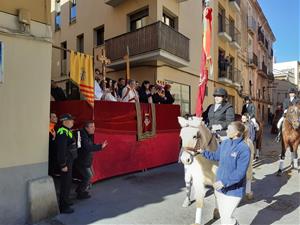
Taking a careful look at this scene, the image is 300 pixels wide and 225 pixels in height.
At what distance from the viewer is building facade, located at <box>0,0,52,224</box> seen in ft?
15.6

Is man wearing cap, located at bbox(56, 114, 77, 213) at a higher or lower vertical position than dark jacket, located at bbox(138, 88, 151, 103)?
lower

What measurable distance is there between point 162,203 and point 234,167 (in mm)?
2410

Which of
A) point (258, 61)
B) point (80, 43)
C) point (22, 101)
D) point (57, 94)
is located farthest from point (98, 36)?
point (258, 61)

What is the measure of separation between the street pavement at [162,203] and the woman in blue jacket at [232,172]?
1069mm

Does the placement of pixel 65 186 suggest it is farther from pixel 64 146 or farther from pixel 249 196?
pixel 249 196

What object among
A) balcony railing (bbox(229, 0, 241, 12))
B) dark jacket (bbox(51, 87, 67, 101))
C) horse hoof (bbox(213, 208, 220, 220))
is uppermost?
balcony railing (bbox(229, 0, 241, 12))

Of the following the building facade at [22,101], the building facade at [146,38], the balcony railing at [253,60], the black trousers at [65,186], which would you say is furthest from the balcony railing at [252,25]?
the black trousers at [65,186]

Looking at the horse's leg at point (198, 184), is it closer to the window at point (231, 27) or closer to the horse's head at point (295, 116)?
the horse's head at point (295, 116)

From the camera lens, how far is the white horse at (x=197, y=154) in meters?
4.42

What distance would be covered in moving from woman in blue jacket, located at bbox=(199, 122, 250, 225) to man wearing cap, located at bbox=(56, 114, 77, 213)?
8.57 ft

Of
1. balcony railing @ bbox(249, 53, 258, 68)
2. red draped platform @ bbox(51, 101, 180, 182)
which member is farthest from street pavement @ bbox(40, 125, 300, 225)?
balcony railing @ bbox(249, 53, 258, 68)

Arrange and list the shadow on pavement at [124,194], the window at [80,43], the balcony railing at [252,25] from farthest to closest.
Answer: the balcony railing at [252,25] < the window at [80,43] < the shadow on pavement at [124,194]

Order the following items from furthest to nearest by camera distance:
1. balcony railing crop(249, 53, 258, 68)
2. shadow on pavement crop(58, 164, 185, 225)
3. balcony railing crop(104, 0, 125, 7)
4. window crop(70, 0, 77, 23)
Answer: balcony railing crop(249, 53, 258, 68)
window crop(70, 0, 77, 23)
balcony railing crop(104, 0, 125, 7)
shadow on pavement crop(58, 164, 185, 225)

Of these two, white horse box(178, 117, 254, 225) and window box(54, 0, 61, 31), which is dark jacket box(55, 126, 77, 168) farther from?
window box(54, 0, 61, 31)
